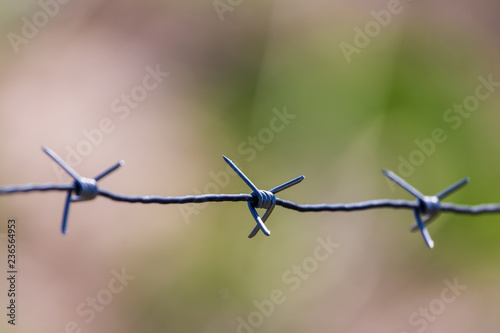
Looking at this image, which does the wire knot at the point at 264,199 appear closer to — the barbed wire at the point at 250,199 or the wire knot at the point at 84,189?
the barbed wire at the point at 250,199

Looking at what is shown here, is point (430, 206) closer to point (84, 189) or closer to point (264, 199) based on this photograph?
point (264, 199)

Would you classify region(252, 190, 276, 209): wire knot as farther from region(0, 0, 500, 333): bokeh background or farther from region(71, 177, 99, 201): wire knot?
region(0, 0, 500, 333): bokeh background

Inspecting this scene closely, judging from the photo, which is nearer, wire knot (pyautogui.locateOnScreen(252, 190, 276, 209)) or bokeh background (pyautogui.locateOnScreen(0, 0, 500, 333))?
wire knot (pyautogui.locateOnScreen(252, 190, 276, 209))

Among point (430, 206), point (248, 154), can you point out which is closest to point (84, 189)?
point (430, 206)

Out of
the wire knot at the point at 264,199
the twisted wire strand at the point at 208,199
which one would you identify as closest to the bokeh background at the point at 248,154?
the twisted wire strand at the point at 208,199

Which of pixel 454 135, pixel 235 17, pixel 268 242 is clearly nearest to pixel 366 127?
pixel 454 135

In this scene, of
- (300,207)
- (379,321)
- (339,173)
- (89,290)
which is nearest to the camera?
(300,207)

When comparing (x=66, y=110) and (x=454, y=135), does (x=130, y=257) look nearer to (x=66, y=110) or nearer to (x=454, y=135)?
(x=66, y=110)

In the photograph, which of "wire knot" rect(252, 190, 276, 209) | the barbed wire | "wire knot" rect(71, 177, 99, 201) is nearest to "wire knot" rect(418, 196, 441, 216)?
the barbed wire
